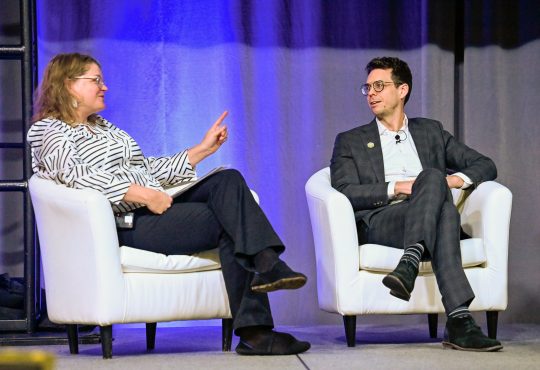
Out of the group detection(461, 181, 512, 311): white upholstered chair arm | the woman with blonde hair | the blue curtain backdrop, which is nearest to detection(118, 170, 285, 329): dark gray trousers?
the woman with blonde hair

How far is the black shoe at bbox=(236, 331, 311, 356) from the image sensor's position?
2834mm

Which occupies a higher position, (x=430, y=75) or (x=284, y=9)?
(x=284, y=9)

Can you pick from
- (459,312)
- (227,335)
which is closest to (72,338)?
(227,335)

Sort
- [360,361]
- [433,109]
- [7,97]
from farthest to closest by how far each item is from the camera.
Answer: [433,109], [7,97], [360,361]

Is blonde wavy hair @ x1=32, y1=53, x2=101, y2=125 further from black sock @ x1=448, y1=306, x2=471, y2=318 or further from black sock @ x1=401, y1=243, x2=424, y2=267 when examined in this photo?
black sock @ x1=448, y1=306, x2=471, y2=318

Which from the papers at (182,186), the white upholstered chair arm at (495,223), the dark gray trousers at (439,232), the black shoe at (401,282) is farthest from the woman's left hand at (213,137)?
the white upholstered chair arm at (495,223)

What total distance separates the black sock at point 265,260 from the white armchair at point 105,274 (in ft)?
1.05

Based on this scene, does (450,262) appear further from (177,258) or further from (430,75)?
(430,75)

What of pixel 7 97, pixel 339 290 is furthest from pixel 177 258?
pixel 7 97

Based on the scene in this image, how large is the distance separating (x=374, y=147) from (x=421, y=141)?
21 cm

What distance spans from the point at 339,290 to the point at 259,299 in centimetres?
37

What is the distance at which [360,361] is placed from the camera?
2727mm

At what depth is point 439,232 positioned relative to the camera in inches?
116

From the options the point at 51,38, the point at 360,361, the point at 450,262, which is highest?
the point at 51,38
